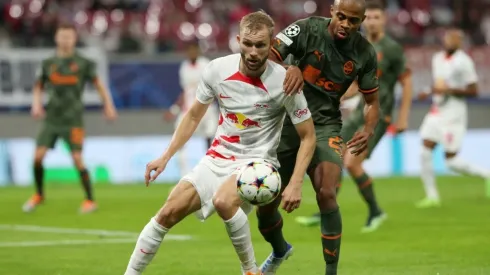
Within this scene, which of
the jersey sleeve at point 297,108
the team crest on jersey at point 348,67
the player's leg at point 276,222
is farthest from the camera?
the player's leg at point 276,222

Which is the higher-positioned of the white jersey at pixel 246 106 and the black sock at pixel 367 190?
the white jersey at pixel 246 106

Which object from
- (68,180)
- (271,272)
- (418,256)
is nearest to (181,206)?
(271,272)

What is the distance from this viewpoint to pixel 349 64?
784cm

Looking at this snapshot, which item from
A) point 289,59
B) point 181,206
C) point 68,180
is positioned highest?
point 289,59

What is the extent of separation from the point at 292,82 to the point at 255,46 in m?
0.36

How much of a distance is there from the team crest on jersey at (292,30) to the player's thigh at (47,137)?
731cm

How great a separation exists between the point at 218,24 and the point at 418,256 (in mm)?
15025

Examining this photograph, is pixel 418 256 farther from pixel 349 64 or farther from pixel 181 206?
pixel 181 206

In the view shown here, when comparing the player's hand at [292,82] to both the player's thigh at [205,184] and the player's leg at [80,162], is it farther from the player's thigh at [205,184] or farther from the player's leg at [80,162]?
the player's leg at [80,162]

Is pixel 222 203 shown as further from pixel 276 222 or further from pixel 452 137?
pixel 452 137

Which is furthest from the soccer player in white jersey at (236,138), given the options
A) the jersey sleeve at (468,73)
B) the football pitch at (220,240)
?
the jersey sleeve at (468,73)

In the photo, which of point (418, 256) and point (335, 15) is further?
point (418, 256)

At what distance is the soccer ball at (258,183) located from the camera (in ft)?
22.6

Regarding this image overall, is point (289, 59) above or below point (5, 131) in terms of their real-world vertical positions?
above
